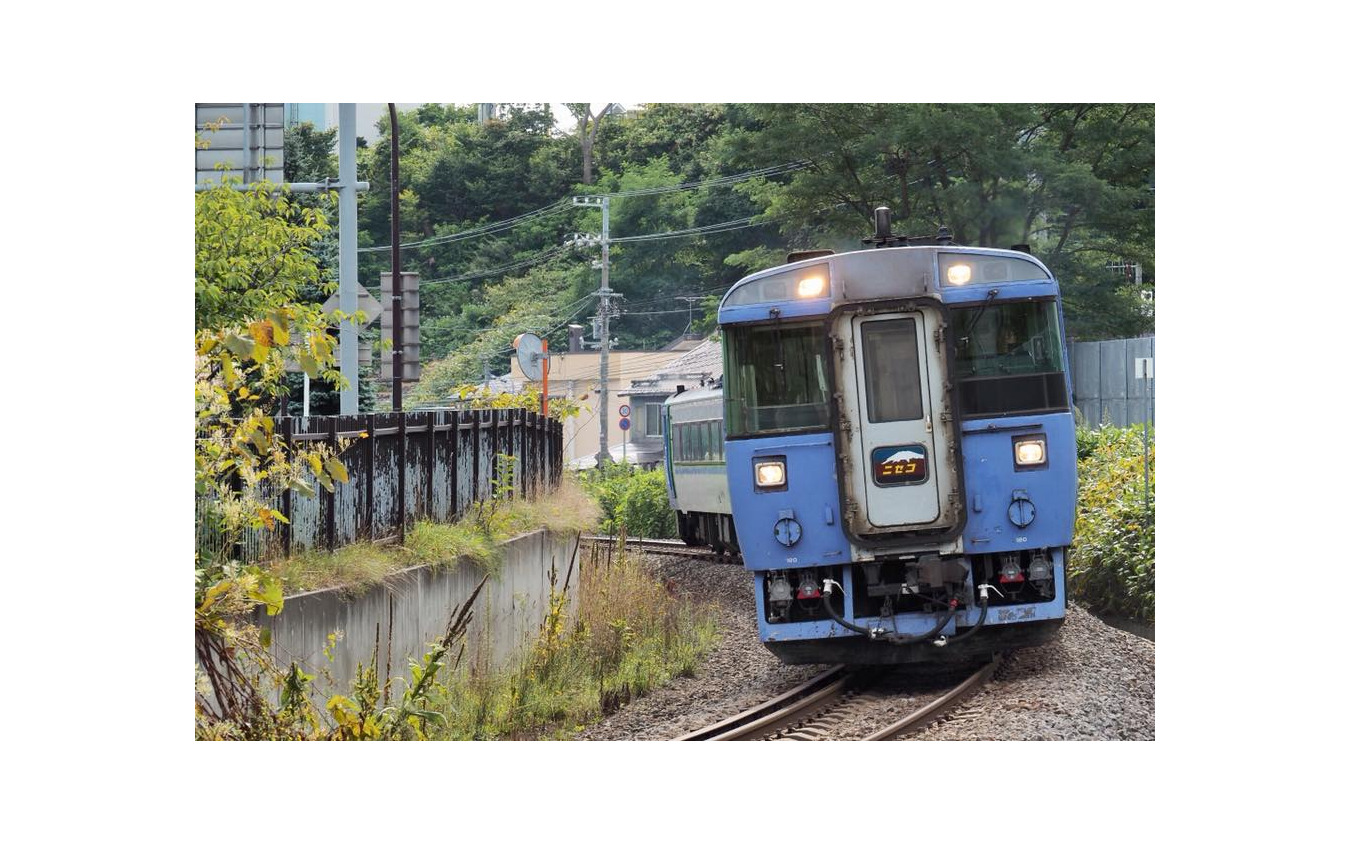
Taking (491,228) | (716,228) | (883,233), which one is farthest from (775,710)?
(716,228)

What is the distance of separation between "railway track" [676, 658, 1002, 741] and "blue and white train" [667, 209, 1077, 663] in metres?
0.45

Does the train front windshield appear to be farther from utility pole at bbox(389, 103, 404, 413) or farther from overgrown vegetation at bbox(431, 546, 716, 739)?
utility pole at bbox(389, 103, 404, 413)

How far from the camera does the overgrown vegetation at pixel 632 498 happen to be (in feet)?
56.6

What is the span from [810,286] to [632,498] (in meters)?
11.2

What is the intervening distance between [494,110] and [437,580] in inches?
119

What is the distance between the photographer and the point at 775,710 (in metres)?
8.32

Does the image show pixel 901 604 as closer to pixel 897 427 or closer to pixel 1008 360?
pixel 897 427

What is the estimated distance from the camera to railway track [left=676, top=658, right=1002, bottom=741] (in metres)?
7.60

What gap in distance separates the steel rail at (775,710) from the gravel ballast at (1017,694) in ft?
0.68

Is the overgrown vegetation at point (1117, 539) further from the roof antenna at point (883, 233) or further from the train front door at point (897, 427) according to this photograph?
the roof antenna at point (883, 233)

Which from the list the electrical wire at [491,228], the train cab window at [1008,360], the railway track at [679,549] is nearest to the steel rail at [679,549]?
the railway track at [679,549]

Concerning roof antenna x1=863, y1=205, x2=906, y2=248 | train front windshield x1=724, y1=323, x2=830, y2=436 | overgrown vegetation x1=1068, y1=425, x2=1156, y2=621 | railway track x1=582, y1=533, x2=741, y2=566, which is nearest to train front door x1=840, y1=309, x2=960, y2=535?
train front windshield x1=724, y1=323, x2=830, y2=436

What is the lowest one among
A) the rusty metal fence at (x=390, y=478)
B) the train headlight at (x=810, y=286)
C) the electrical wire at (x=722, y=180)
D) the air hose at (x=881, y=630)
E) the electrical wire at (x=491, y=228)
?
the air hose at (x=881, y=630)

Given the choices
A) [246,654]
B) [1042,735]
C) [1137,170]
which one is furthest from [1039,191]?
[246,654]
